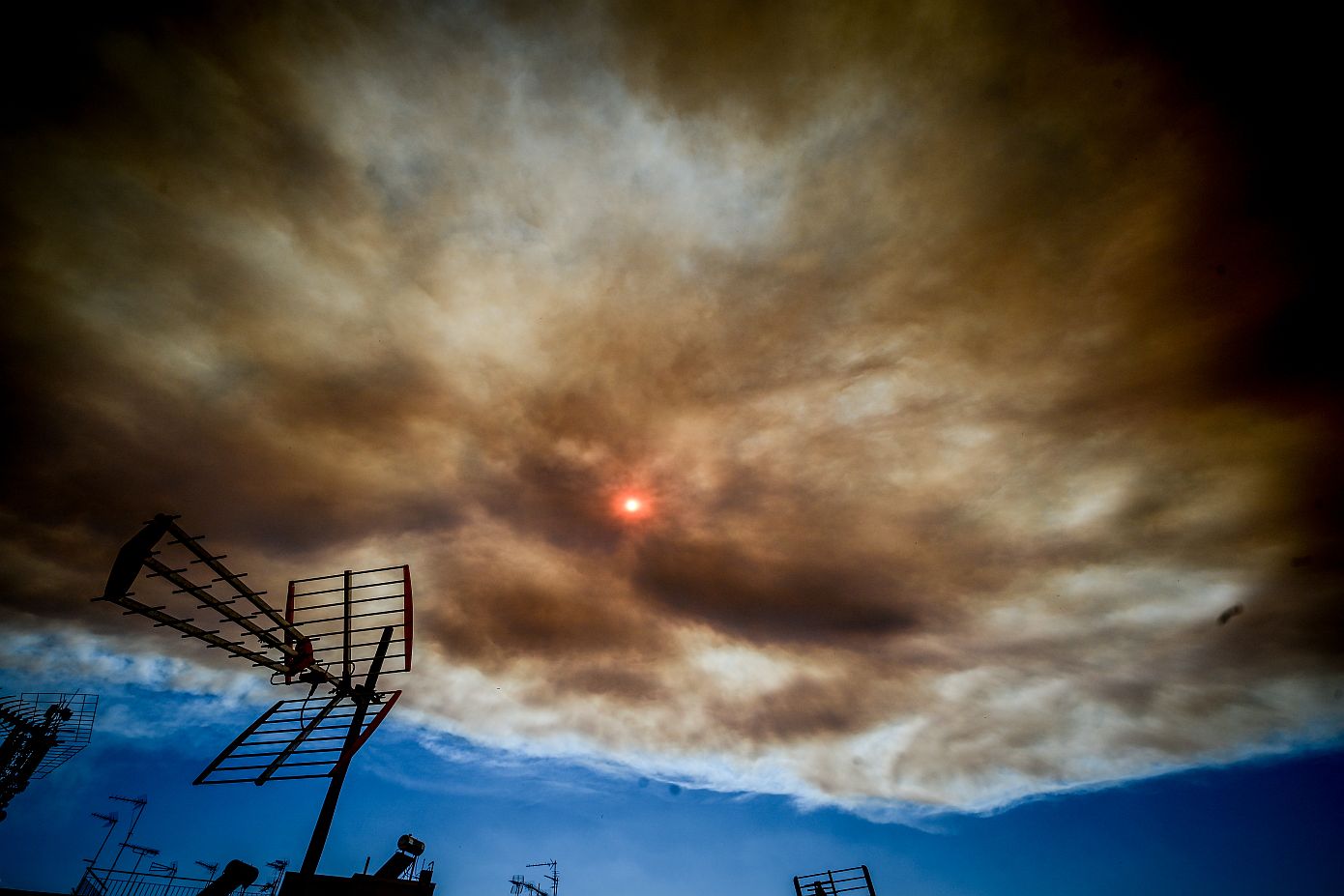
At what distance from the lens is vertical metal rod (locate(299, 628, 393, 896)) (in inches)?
344

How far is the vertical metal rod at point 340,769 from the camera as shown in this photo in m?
8.74

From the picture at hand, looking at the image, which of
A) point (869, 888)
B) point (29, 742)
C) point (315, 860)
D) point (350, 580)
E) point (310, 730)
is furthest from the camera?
point (29, 742)

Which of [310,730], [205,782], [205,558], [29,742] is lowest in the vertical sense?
[205,782]

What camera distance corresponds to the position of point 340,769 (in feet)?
32.5

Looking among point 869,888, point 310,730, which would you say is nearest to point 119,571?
point 310,730

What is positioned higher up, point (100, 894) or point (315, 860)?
point (100, 894)

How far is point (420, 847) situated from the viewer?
9.30 meters

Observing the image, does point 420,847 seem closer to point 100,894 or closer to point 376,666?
point 376,666

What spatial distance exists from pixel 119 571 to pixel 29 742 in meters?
39.8

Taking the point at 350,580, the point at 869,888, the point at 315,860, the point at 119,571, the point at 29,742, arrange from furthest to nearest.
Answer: the point at 29,742
the point at 869,888
the point at 350,580
the point at 315,860
the point at 119,571

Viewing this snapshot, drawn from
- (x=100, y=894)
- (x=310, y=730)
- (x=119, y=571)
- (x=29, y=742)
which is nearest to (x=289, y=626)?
(x=310, y=730)

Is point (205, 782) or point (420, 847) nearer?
point (205, 782)

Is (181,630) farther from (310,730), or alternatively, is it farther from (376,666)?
(376,666)

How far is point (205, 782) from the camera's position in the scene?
848cm
